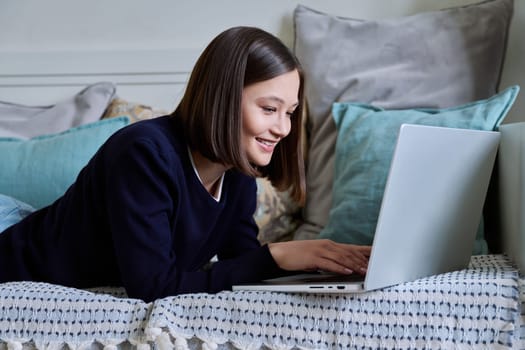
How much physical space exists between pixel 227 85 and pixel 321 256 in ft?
1.07

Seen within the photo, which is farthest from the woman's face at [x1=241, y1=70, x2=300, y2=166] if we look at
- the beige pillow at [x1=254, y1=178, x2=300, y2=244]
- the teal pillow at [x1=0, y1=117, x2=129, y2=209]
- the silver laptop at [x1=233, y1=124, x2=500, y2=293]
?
the teal pillow at [x1=0, y1=117, x2=129, y2=209]

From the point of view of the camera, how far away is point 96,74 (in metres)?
2.03

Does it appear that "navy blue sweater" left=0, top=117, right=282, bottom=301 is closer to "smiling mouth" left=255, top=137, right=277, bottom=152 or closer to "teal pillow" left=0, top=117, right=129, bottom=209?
"smiling mouth" left=255, top=137, right=277, bottom=152

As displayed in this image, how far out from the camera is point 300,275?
1188 millimetres

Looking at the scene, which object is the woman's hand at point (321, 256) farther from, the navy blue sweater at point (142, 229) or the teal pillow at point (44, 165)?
the teal pillow at point (44, 165)

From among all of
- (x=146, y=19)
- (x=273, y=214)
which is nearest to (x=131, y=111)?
(x=146, y=19)

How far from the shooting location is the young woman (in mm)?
1092

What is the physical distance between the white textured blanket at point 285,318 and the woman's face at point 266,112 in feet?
0.97

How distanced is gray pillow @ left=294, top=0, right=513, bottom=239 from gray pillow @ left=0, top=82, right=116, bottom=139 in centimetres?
60

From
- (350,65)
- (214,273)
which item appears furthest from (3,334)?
(350,65)

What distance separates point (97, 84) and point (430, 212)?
1.23 metres

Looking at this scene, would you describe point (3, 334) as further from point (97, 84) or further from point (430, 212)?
point (97, 84)

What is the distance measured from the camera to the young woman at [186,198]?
1.09 meters

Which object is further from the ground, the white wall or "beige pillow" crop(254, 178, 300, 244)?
the white wall
